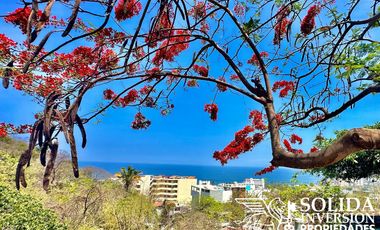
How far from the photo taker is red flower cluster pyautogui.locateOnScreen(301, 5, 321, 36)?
2799mm

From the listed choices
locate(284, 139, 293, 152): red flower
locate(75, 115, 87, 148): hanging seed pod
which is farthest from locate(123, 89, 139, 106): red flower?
locate(75, 115, 87, 148): hanging seed pod

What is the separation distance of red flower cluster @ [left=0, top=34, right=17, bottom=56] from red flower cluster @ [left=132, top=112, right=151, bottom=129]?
1.04 metres

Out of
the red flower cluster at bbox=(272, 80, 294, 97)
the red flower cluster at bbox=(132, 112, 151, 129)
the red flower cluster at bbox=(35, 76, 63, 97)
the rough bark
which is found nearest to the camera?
the rough bark

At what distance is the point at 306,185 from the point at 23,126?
5652 millimetres

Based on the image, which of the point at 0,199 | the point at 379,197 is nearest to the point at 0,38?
the point at 0,199

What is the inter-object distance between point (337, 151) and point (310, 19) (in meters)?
1.55

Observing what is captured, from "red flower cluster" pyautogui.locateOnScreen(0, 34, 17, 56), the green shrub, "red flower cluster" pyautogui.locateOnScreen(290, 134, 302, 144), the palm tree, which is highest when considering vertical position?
the palm tree

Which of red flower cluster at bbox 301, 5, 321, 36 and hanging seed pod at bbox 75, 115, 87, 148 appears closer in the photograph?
hanging seed pod at bbox 75, 115, 87, 148

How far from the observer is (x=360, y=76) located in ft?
10.1

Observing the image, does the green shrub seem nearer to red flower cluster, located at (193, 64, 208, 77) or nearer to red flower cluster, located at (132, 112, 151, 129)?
red flower cluster, located at (132, 112, 151, 129)

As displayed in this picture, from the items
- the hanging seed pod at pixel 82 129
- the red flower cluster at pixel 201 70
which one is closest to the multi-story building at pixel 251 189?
the red flower cluster at pixel 201 70

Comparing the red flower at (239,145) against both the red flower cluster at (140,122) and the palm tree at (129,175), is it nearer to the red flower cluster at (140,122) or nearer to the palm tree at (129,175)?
the red flower cluster at (140,122)

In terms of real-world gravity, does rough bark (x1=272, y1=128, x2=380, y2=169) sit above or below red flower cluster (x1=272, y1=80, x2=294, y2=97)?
below

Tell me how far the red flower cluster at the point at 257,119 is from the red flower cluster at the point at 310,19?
989 millimetres
